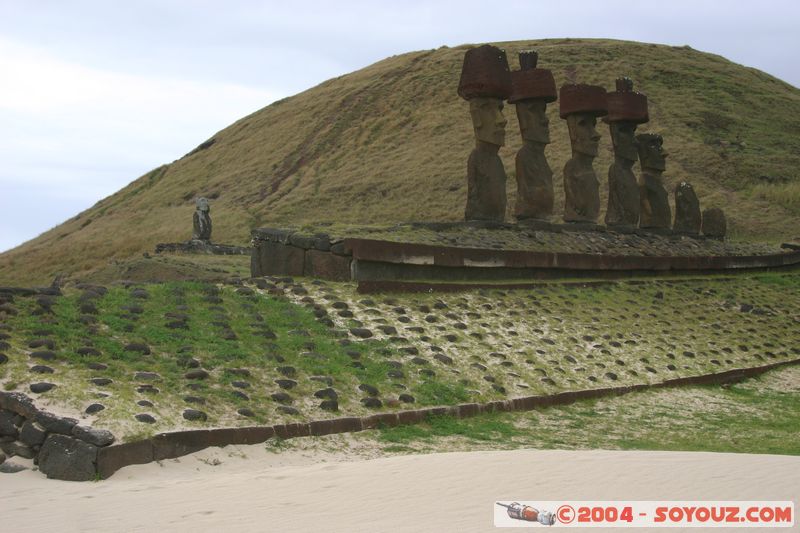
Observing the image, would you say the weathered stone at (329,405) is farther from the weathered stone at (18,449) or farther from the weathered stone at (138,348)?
the weathered stone at (18,449)

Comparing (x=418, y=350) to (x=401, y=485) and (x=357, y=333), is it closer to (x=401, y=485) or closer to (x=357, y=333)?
(x=357, y=333)

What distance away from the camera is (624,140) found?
22.4m

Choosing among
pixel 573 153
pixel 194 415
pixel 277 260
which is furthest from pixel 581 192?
pixel 194 415

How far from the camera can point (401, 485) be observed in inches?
253

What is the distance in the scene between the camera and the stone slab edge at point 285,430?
7.10m

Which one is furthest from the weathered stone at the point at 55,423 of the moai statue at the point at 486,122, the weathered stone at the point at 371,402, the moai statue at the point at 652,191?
the moai statue at the point at 652,191

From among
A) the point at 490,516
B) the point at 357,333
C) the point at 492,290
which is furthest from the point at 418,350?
the point at 490,516

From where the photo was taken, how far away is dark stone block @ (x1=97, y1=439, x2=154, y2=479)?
22.7 feet

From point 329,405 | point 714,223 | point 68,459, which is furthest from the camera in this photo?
point 714,223

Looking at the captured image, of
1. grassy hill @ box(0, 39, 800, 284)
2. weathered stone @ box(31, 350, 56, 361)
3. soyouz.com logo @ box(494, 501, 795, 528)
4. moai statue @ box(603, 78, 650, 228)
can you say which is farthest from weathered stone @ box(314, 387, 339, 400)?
grassy hill @ box(0, 39, 800, 284)

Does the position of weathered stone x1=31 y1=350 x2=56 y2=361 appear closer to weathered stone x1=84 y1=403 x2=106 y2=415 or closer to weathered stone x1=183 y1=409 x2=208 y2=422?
weathered stone x1=84 y1=403 x2=106 y2=415

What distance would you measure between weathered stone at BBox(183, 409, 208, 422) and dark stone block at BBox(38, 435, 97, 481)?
952 millimetres

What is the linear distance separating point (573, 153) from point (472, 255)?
7.35m

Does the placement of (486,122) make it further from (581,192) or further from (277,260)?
(277,260)
